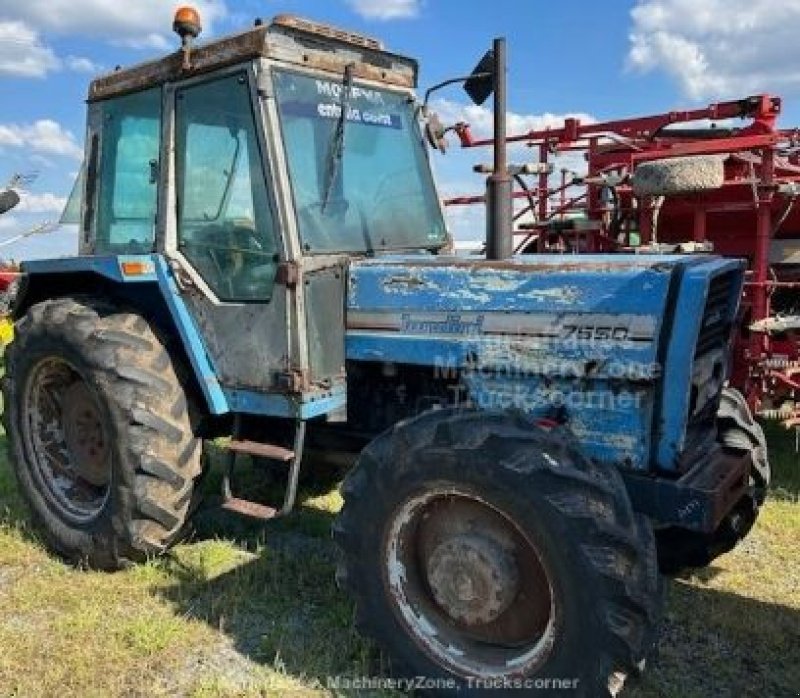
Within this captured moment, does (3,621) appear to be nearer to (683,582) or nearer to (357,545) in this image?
(357,545)

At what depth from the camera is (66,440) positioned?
4379mm

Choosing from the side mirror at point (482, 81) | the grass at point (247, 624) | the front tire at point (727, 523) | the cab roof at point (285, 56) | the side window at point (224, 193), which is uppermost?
the cab roof at point (285, 56)

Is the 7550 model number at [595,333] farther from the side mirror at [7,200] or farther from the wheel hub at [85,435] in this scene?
the side mirror at [7,200]

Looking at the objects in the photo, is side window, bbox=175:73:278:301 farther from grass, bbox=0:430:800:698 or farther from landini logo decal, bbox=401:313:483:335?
grass, bbox=0:430:800:698

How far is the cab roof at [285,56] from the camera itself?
3541 mm

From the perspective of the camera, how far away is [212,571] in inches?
157

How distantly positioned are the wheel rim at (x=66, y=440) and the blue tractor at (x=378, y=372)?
14 millimetres

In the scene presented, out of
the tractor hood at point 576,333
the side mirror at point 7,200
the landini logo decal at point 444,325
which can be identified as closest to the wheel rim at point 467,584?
the tractor hood at point 576,333

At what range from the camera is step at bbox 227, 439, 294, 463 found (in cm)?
363

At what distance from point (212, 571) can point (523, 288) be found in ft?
6.71

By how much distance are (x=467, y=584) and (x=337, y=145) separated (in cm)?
194

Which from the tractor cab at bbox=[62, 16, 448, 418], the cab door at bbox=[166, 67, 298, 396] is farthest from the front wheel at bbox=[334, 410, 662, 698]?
the cab door at bbox=[166, 67, 298, 396]

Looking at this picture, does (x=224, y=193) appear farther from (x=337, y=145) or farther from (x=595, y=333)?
(x=595, y=333)

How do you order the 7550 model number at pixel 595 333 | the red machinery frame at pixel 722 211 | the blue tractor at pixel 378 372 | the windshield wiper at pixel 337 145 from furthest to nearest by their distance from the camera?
the red machinery frame at pixel 722 211
the windshield wiper at pixel 337 145
the 7550 model number at pixel 595 333
the blue tractor at pixel 378 372
